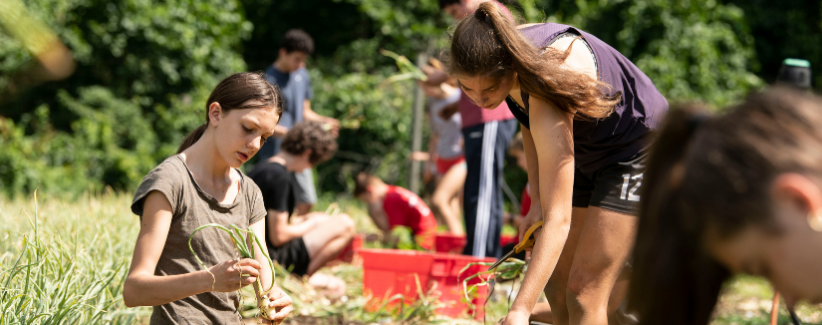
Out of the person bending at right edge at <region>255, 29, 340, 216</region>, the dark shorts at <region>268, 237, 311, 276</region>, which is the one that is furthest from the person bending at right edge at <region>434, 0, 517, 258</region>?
the person bending at right edge at <region>255, 29, 340, 216</region>

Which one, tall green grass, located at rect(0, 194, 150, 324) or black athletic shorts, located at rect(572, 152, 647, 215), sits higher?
black athletic shorts, located at rect(572, 152, 647, 215)

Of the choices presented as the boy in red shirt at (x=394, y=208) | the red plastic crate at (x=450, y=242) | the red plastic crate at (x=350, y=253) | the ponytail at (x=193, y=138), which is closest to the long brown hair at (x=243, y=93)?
the ponytail at (x=193, y=138)

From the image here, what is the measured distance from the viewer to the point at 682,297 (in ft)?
3.71

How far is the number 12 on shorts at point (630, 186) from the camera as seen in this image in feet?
7.16

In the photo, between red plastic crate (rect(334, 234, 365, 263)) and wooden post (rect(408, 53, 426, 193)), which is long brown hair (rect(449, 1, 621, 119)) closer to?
red plastic crate (rect(334, 234, 365, 263))

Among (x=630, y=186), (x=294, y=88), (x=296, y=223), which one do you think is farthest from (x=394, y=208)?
(x=630, y=186)

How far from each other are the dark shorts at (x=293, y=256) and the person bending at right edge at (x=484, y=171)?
3.31 ft

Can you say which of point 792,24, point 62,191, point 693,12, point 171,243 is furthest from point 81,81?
point 792,24

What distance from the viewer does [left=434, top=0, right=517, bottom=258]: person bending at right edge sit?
416cm

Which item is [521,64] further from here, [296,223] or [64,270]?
[296,223]

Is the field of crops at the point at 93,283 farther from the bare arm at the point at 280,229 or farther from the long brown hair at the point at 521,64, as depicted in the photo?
the long brown hair at the point at 521,64

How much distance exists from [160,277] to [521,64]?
1157 millimetres

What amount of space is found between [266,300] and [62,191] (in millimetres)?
6489

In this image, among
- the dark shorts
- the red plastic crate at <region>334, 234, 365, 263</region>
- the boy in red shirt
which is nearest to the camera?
the dark shorts
